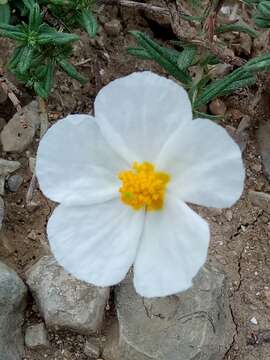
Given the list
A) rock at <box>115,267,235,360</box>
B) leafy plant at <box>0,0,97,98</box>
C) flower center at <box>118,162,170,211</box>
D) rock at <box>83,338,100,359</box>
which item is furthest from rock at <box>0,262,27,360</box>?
leafy plant at <box>0,0,97,98</box>

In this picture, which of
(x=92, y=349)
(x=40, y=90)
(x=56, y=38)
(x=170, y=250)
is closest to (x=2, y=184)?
(x=40, y=90)

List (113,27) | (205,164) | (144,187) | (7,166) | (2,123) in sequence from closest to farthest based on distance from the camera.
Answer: (205,164), (144,187), (7,166), (2,123), (113,27)

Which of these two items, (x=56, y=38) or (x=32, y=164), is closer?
(x=56, y=38)

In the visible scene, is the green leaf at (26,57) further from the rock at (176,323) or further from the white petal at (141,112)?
the rock at (176,323)

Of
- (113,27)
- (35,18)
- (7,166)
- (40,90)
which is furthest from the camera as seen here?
(113,27)

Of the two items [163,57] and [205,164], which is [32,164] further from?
[205,164]

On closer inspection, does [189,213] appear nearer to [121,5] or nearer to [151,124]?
[151,124]

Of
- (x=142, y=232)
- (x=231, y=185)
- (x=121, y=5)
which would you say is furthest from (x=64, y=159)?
(x=121, y=5)
